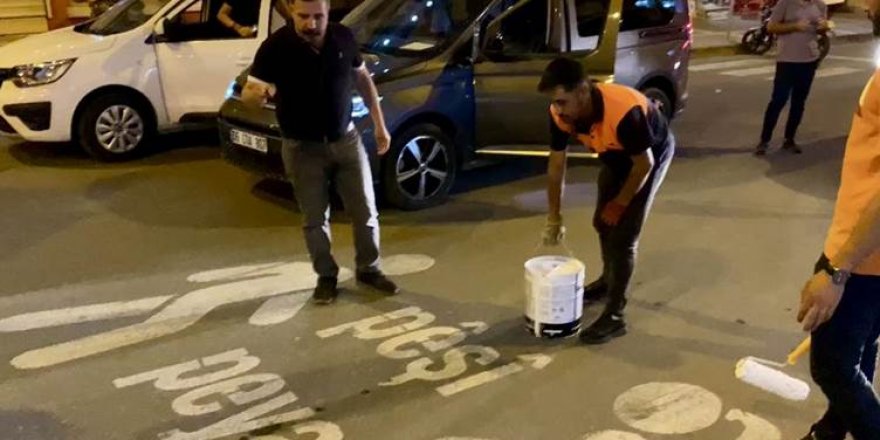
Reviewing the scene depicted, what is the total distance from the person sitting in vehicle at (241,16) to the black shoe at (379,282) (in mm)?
3835

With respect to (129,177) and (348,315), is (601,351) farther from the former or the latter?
(129,177)

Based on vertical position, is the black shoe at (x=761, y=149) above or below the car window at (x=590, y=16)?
below

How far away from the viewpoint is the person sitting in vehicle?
8695mm

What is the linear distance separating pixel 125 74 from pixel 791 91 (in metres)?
5.93

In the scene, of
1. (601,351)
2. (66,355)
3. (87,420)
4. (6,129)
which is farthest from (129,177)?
(601,351)

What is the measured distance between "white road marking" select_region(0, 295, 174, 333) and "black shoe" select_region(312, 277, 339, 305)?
2.93 feet

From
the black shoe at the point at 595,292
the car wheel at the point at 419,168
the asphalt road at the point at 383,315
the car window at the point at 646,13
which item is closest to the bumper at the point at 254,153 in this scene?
the asphalt road at the point at 383,315

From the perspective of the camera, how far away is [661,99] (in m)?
8.45

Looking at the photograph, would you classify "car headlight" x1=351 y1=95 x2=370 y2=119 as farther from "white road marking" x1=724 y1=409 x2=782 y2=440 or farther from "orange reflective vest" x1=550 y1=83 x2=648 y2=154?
"white road marking" x1=724 y1=409 x2=782 y2=440

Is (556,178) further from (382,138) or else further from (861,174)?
(861,174)

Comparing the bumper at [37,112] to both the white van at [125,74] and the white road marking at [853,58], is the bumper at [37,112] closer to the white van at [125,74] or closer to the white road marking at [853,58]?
the white van at [125,74]

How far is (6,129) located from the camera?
842 centimetres

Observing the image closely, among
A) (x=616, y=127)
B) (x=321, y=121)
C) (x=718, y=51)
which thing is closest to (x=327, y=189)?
(x=321, y=121)

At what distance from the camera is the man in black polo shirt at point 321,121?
504 centimetres
